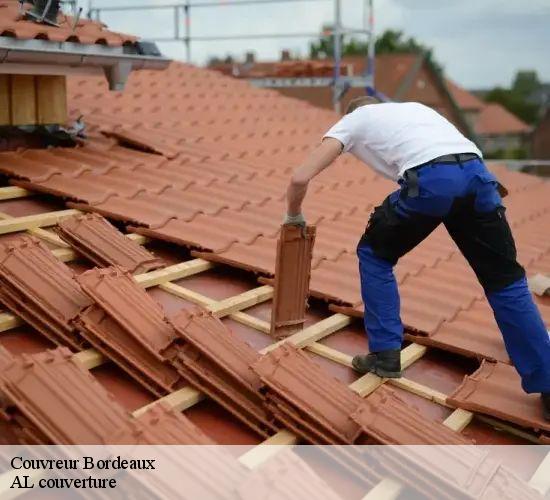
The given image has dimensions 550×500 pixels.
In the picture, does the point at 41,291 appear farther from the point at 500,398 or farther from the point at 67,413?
the point at 500,398

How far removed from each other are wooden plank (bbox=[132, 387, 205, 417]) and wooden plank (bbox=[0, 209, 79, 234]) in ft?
4.88

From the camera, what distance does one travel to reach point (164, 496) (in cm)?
177

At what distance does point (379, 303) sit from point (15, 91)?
3.06m

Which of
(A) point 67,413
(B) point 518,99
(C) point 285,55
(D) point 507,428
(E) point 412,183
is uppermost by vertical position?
(C) point 285,55

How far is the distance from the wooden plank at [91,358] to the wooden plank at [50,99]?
274 cm

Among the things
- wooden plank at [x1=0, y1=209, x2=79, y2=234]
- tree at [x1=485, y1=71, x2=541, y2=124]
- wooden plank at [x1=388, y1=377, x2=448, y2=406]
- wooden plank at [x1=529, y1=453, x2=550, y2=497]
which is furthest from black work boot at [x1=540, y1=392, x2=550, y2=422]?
tree at [x1=485, y1=71, x2=541, y2=124]

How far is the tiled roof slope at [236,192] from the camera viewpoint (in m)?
3.51

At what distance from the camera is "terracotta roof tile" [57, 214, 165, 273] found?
10.6 feet

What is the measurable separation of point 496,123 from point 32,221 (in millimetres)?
45594

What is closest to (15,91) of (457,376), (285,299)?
(285,299)

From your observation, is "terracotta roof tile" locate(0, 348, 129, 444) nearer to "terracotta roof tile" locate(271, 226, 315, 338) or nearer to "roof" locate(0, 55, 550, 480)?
"roof" locate(0, 55, 550, 480)

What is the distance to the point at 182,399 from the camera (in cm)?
236

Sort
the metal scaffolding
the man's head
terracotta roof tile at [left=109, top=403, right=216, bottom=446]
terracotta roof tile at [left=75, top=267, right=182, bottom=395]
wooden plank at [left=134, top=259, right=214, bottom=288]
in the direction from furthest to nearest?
the metal scaffolding < wooden plank at [left=134, top=259, right=214, bottom=288] < the man's head < terracotta roof tile at [left=75, top=267, right=182, bottom=395] < terracotta roof tile at [left=109, top=403, right=216, bottom=446]

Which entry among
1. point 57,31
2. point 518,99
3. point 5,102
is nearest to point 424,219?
point 57,31
